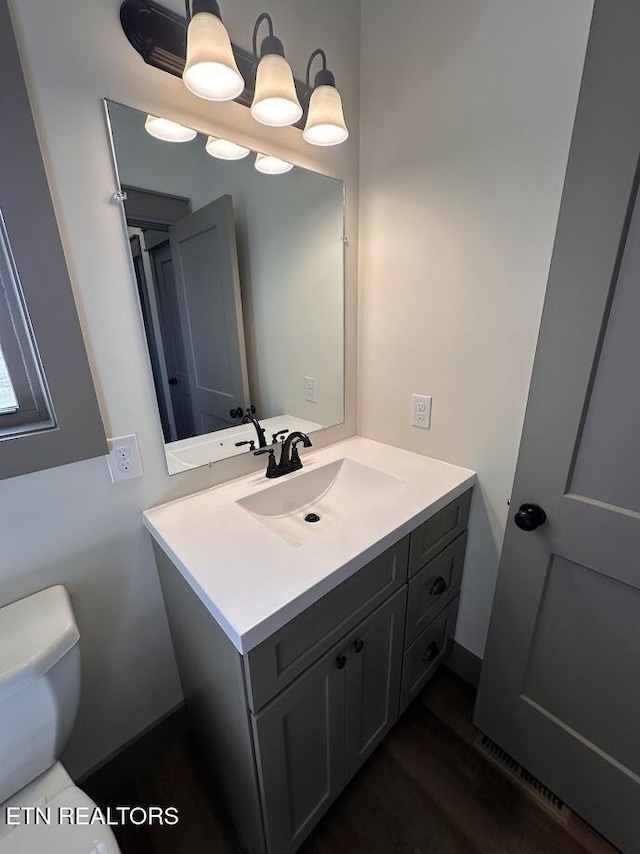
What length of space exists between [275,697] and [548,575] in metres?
0.80

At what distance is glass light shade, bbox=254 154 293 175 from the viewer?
3.61 ft

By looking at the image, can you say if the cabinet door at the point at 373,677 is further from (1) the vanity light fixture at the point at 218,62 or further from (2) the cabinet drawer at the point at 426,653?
(1) the vanity light fixture at the point at 218,62

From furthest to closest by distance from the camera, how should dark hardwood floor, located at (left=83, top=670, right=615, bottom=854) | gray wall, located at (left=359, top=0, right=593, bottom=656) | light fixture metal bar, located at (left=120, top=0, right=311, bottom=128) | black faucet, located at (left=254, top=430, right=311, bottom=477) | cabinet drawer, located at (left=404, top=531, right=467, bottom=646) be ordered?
black faucet, located at (left=254, top=430, right=311, bottom=477) → cabinet drawer, located at (left=404, top=531, right=467, bottom=646) → dark hardwood floor, located at (left=83, top=670, right=615, bottom=854) → gray wall, located at (left=359, top=0, right=593, bottom=656) → light fixture metal bar, located at (left=120, top=0, right=311, bottom=128)

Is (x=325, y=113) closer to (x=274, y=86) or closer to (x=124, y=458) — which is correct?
(x=274, y=86)

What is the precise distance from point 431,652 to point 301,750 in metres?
0.67

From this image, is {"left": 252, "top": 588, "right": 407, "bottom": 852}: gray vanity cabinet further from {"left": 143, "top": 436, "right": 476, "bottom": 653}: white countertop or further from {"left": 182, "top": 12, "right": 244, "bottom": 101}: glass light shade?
{"left": 182, "top": 12, "right": 244, "bottom": 101}: glass light shade

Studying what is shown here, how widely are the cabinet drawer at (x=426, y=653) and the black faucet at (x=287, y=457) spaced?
0.73 meters

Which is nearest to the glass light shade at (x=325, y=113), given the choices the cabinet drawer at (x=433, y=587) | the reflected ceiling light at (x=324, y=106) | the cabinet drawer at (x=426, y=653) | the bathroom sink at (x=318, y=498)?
the reflected ceiling light at (x=324, y=106)

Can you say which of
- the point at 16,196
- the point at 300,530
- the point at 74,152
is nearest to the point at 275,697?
the point at 300,530

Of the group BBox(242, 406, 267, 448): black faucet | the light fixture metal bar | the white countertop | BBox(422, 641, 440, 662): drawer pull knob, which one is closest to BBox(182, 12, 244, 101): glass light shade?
the light fixture metal bar

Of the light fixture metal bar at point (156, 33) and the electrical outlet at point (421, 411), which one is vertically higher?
the light fixture metal bar at point (156, 33)

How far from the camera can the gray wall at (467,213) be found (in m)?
0.91

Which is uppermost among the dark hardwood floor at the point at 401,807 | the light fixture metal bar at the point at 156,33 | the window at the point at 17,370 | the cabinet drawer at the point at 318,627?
the light fixture metal bar at the point at 156,33

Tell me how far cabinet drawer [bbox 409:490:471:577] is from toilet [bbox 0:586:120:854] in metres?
0.89
